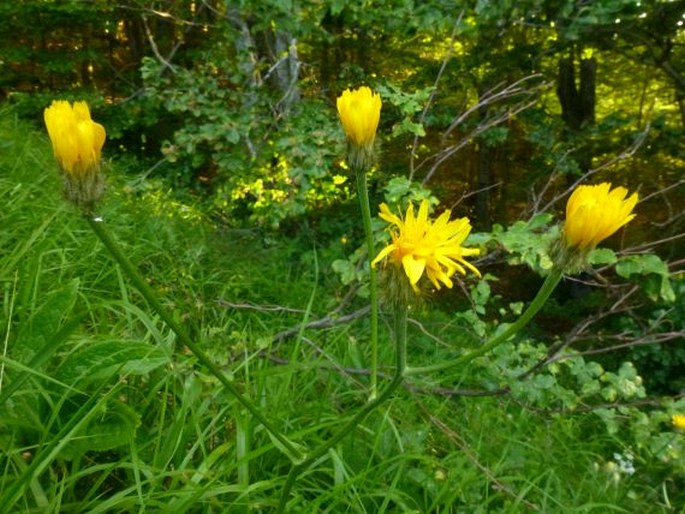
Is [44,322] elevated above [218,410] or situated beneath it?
elevated above

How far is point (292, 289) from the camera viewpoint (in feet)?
10.9

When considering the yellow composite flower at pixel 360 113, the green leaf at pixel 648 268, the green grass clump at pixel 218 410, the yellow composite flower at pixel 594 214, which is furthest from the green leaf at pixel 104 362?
the green leaf at pixel 648 268

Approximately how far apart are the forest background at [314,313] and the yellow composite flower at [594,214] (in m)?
0.06

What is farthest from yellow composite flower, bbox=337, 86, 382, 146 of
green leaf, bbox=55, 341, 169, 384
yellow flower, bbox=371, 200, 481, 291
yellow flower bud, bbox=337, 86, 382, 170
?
green leaf, bbox=55, 341, 169, 384

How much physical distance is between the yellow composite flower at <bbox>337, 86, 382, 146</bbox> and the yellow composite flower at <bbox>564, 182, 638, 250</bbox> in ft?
1.23

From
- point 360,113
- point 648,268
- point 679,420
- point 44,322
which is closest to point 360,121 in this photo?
point 360,113

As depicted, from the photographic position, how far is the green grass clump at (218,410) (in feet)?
4.60

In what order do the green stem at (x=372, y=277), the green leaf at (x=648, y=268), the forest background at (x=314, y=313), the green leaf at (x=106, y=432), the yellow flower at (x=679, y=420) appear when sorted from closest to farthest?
1. the green stem at (x=372, y=277)
2. the green leaf at (x=106, y=432)
3. the forest background at (x=314, y=313)
4. the green leaf at (x=648, y=268)
5. the yellow flower at (x=679, y=420)

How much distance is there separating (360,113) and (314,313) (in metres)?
2.04

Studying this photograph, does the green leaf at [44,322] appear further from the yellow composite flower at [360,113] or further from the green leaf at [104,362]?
the yellow composite flower at [360,113]

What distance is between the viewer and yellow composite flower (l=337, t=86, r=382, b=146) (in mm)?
1103

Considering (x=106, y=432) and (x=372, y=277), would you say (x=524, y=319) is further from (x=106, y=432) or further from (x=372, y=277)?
(x=106, y=432)

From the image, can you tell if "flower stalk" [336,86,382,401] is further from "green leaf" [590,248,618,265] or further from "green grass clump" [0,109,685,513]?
"green leaf" [590,248,618,265]

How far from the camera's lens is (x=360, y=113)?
112 centimetres
